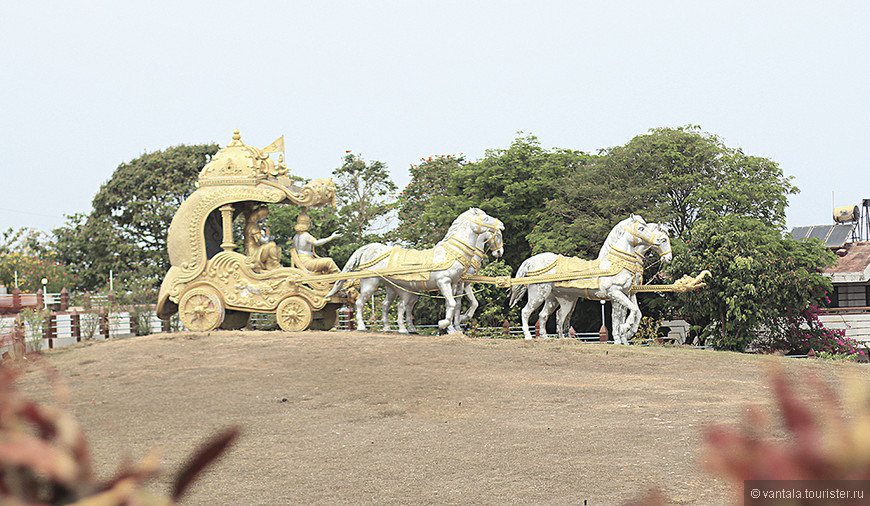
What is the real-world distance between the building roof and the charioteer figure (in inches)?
493

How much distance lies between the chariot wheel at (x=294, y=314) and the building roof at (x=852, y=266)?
12973 millimetres

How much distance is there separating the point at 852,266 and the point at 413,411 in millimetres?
16755

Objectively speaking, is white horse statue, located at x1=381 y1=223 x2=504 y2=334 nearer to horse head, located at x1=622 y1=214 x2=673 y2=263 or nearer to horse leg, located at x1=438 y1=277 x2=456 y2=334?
horse leg, located at x1=438 y1=277 x2=456 y2=334

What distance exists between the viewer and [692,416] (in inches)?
240

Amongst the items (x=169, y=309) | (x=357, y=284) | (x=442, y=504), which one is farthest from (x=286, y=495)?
(x=169, y=309)

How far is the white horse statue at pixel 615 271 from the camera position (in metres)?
12.6

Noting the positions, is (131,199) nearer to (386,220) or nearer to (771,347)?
(386,220)

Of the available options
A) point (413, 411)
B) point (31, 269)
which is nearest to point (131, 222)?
point (31, 269)

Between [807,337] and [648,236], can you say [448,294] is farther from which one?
[807,337]

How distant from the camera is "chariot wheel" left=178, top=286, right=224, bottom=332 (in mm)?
12828

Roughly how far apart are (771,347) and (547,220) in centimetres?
637

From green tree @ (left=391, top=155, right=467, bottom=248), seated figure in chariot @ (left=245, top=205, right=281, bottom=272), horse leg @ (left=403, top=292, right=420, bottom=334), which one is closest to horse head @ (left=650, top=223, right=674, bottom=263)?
horse leg @ (left=403, top=292, right=420, bottom=334)

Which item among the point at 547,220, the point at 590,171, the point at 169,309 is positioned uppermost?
the point at 590,171

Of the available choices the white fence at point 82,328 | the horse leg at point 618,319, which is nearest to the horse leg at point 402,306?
the horse leg at point 618,319
